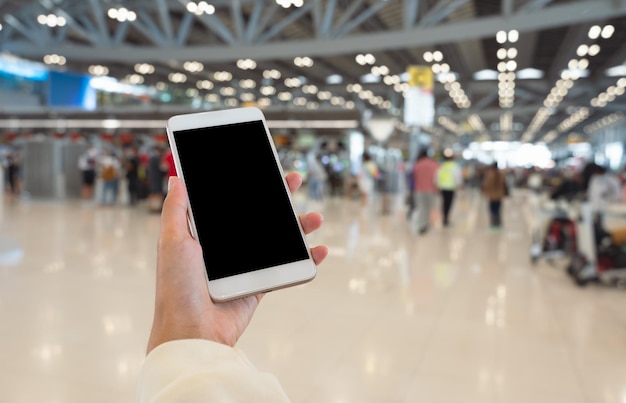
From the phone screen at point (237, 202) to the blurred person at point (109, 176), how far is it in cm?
1662

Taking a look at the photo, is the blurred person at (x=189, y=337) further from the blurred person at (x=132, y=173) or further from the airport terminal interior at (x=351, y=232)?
the blurred person at (x=132, y=173)

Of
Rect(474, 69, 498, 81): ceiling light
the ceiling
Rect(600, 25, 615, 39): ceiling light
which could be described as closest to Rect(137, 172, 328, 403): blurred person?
the ceiling

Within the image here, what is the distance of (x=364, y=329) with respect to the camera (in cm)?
521

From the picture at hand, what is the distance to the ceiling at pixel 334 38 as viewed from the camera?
1633cm

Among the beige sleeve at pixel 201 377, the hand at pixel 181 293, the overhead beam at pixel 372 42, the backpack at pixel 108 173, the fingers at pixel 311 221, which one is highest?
the overhead beam at pixel 372 42

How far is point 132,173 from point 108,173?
0.94 meters

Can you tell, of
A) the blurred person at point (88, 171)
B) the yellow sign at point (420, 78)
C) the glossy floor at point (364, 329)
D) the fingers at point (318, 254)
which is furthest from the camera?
the yellow sign at point (420, 78)

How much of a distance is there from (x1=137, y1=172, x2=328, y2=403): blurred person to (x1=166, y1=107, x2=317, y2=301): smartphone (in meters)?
0.09

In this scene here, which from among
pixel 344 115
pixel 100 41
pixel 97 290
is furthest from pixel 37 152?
pixel 97 290

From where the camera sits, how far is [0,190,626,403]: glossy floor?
3867 millimetres

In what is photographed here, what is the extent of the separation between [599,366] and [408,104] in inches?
606

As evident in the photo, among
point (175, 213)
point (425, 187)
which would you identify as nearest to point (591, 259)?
point (425, 187)

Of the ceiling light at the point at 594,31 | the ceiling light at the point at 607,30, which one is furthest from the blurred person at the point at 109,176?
the ceiling light at the point at 607,30

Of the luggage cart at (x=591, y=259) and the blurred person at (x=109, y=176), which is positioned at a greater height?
the blurred person at (x=109, y=176)
